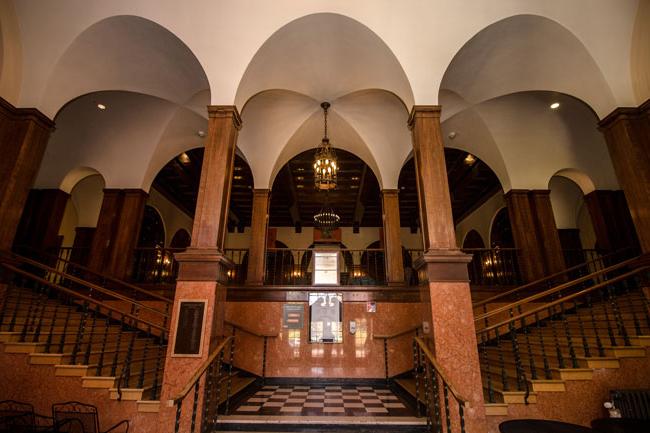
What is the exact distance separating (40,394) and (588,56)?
939cm

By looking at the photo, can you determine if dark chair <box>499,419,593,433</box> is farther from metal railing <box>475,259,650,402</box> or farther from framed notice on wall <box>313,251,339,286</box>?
framed notice on wall <box>313,251,339,286</box>

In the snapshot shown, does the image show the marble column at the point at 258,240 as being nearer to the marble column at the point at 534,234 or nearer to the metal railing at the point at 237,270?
the metal railing at the point at 237,270

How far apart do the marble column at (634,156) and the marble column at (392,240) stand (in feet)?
13.2

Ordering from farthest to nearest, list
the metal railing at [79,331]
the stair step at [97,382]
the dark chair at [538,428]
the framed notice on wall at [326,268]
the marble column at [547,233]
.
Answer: the marble column at [547,233] < the framed notice on wall at [326,268] < the metal railing at [79,331] < the stair step at [97,382] < the dark chair at [538,428]

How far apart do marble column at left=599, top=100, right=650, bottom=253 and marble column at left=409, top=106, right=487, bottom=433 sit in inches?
118

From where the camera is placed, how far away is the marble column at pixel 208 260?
3699 mm

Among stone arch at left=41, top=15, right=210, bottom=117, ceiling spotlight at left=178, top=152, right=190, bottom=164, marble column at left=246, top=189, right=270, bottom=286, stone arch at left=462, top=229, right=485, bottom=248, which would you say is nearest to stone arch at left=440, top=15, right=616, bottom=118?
stone arch at left=41, top=15, right=210, bottom=117

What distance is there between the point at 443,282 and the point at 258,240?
15.7 feet

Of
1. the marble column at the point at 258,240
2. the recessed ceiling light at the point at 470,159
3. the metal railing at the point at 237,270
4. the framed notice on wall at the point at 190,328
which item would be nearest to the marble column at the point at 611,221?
the recessed ceiling light at the point at 470,159

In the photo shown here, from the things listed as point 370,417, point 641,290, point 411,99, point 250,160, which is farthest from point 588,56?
point 250,160

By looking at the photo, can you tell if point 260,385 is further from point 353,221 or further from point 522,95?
point 353,221

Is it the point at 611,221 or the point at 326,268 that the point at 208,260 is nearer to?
the point at 326,268

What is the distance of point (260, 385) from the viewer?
5891mm

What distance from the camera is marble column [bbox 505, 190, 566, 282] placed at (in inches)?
289
